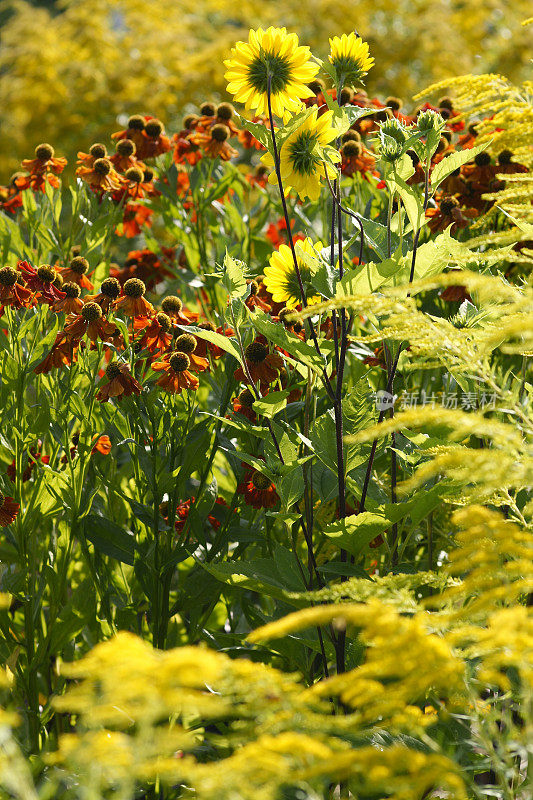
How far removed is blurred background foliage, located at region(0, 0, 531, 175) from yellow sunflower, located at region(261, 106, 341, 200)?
14.0 feet

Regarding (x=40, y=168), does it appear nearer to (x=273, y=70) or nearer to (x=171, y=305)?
(x=171, y=305)

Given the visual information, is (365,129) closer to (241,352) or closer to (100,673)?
(241,352)

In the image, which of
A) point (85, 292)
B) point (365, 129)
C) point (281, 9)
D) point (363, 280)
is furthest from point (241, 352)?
point (281, 9)

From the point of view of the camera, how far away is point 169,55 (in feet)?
18.0

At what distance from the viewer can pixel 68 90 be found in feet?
17.7

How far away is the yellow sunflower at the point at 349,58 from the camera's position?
1098mm

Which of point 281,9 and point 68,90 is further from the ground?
point 281,9

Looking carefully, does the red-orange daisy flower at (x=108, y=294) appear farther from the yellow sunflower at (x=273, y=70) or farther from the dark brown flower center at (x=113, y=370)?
the yellow sunflower at (x=273, y=70)

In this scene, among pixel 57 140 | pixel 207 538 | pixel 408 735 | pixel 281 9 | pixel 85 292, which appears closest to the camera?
pixel 408 735

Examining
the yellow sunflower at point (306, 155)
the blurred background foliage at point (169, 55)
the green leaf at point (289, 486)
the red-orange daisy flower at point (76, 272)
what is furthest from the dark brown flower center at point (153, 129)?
the blurred background foliage at point (169, 55)

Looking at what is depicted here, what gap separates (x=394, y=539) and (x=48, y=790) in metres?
0.71

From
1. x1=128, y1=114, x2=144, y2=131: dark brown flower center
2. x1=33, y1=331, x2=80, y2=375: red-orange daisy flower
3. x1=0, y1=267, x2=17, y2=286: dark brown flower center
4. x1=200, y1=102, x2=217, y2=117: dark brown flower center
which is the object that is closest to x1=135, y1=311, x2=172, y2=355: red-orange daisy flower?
x1=33, y1=331, x2=80, y2=375: red-orange daisy flower

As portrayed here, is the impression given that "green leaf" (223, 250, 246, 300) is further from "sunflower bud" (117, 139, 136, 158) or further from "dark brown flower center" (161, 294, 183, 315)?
"sunflower bud" (117, 139, 136, 158)

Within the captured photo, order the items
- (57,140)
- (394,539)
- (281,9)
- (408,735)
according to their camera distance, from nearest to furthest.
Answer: (408,735), (394,539), (57,140), (281,9)
